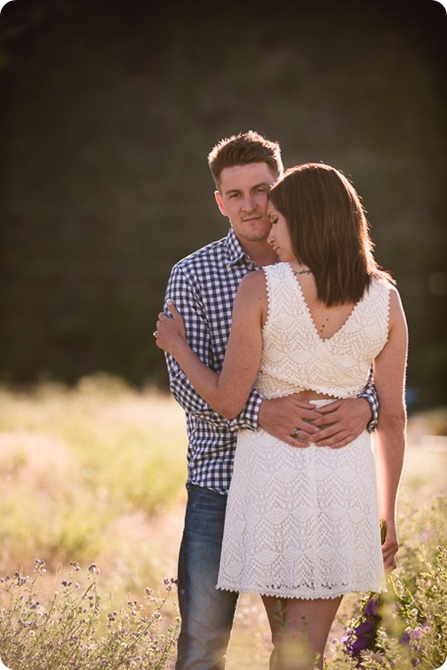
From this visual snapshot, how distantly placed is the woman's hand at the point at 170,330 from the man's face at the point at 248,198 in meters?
Result: 0.32

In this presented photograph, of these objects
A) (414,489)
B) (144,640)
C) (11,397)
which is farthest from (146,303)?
(144,640)

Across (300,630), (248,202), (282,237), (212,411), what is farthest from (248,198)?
(300,630)

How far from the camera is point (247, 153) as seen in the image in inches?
109

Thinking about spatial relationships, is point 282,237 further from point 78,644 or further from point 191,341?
point 78,644

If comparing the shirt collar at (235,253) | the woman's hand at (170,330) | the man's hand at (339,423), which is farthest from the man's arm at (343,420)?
the shirt collar at (235,253)

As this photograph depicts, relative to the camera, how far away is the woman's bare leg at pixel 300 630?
7.14ft

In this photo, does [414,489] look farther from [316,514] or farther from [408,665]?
[316,514]

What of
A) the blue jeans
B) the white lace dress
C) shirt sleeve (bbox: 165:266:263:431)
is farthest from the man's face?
the blue jeans

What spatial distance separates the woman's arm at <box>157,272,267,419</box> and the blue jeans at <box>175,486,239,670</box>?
38cm

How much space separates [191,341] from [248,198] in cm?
46

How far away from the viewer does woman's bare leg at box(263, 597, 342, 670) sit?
218cm

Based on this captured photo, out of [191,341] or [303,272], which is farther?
[191,341]

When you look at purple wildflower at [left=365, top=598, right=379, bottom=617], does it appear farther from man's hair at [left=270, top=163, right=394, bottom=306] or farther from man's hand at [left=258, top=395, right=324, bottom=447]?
man's hair at [left=270, top=163, right=394, bottom=306]

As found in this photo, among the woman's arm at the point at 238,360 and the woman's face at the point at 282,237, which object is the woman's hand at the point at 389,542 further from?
the woman's face at the point at 282,237
